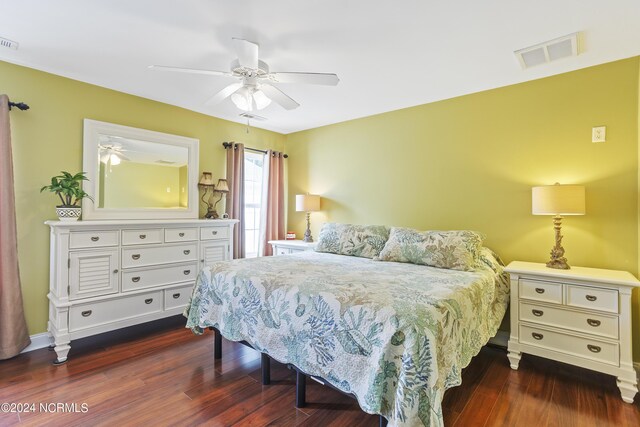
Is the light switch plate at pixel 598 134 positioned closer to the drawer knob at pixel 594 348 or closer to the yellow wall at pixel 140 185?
the drawer knob at pixel 594 348

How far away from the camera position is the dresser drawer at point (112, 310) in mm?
2570

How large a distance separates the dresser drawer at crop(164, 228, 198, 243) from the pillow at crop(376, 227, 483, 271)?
2041 mm

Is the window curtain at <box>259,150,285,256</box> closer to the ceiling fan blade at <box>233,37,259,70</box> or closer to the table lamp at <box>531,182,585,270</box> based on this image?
the ceiling fan blade at <box>233,37,259,70</box>

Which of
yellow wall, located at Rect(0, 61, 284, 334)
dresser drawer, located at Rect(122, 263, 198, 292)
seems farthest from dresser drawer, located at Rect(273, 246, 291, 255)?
yellow wall, located at Rect(0, 61, 284, 334)

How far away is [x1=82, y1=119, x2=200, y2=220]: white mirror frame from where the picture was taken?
2953 millimetres

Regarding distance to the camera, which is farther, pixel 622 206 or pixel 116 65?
pixel 116 65

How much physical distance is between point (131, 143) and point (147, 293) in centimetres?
158

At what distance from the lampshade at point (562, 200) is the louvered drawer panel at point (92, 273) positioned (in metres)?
3.71

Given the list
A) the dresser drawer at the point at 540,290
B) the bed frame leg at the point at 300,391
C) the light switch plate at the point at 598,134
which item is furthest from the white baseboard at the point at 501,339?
the bed frame leg at the point at 300,391

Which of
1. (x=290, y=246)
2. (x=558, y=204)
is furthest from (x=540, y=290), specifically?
(x=290, y=246)

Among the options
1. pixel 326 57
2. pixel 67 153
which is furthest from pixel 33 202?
pixel 326 57

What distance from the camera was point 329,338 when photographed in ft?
5.48

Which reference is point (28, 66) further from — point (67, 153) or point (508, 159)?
point (508, 159)

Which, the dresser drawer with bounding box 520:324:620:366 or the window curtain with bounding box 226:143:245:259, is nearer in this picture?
the dresser drawer with bounding box 520:324:620:366
